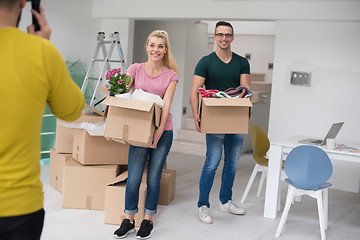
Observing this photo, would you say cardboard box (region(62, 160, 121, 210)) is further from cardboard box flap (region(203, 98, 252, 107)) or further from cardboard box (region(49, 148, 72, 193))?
cardboard box flap (region(203, 98, 252, 107))

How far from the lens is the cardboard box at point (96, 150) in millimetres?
3611

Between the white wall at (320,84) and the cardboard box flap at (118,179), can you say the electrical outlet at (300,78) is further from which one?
the cardboard box flap at (118,179)

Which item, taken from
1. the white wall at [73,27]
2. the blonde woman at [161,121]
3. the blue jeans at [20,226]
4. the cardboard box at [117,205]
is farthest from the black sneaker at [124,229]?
the white wall at [73,27]

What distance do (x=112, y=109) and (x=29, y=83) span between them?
1.73 meters

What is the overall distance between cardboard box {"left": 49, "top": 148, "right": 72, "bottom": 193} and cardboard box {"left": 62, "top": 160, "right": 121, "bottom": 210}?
1.08 ft

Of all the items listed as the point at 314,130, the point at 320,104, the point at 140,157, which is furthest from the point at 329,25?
the point at 140,157

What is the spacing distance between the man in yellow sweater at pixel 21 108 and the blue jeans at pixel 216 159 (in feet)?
7.62

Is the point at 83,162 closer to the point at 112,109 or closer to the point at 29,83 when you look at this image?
the point at 112,109

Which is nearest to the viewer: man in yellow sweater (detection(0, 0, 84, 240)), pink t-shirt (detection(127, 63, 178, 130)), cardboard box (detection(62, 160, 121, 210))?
man in yellow sweater (detection(0, 0, 84, 240))

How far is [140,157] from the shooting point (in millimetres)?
2949

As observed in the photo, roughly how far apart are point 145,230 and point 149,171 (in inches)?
16.0

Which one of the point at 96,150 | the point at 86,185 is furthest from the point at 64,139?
the point at 86,185

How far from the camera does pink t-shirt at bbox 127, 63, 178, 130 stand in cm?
294

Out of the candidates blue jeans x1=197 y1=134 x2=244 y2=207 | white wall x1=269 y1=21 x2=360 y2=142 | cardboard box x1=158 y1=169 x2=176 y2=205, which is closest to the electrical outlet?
white wall x1=269 y1=21 x2=360 y2=142
